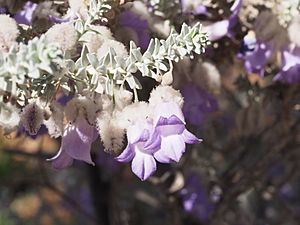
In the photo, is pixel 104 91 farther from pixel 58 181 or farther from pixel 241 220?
pixel 58 181

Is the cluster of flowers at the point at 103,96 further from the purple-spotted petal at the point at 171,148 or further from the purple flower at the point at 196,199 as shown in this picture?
the purple flower at the point at 196,199

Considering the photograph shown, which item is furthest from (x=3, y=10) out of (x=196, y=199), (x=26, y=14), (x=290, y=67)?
(x=196, y=199)

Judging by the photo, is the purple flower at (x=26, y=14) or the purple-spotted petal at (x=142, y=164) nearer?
the purple-spotted petal at (x=142, y=164)

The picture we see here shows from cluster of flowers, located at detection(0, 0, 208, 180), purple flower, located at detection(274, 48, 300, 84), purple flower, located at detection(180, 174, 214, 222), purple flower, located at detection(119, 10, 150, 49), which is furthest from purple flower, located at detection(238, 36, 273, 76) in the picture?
purple flower, located at detection(180, 174, 214, 222)

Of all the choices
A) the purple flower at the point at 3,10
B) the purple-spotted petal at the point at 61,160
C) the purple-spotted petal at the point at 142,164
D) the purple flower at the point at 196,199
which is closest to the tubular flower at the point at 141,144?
the purple-spotted petal at the point at 142,164

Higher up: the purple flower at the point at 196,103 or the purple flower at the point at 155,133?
the purple flower at the point at 155,133

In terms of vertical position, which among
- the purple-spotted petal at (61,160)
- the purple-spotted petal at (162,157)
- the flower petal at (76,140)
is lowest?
the purple-spotted petal at (61,160)

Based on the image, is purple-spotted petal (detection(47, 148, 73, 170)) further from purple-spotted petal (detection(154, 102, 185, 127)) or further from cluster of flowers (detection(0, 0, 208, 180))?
purple-spotted petal (detection(154, 102, 185, 127))
